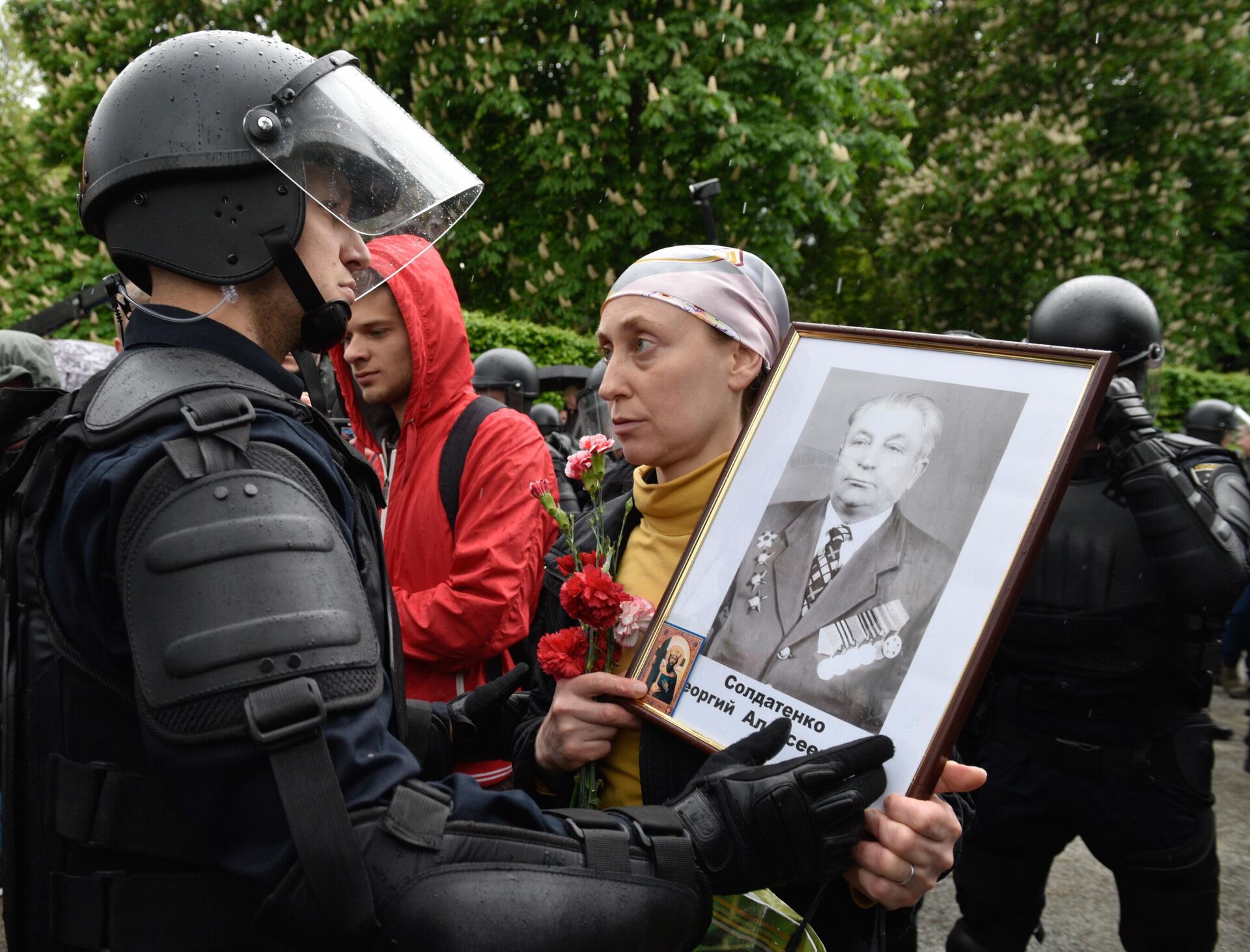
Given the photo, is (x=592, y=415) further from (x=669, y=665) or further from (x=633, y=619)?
(x=669, y=665)

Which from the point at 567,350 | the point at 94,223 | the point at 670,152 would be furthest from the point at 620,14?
Result: the point at 94,223

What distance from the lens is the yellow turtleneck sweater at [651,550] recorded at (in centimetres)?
178

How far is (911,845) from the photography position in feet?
→ 4.31

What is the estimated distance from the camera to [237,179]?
4.94 feet

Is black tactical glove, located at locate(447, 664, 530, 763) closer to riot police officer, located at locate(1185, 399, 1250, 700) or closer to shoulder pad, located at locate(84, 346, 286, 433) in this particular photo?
shoulder pad, located at locate(84, 346, 286, 433)

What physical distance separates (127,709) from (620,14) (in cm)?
1278

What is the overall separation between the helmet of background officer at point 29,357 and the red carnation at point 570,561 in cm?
311

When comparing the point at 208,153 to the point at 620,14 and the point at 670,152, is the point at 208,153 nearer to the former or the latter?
the point at 670,152

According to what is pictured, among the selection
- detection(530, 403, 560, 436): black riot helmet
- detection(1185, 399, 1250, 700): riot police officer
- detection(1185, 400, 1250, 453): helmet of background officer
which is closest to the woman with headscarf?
detection(1185, 399, 1250, 700): riot police officer

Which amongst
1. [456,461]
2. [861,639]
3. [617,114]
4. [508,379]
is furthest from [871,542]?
[617,114]

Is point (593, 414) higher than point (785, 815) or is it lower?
higher

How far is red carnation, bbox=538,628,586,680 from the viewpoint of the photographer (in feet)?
5.70

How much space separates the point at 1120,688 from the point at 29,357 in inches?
177

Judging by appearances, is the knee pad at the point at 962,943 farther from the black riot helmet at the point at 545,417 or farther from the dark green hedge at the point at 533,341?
the dark green hedge at the point at 533,341
